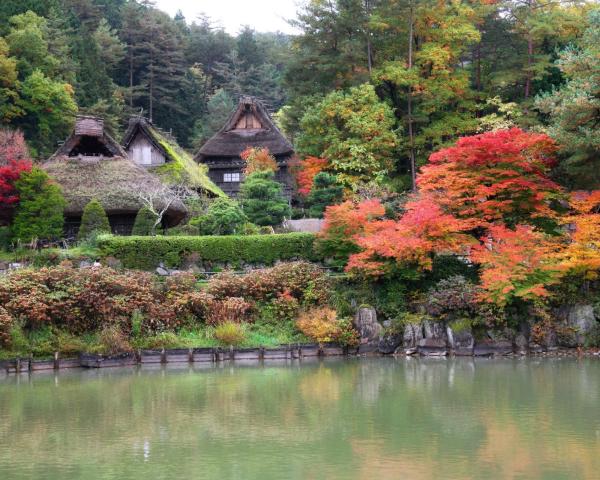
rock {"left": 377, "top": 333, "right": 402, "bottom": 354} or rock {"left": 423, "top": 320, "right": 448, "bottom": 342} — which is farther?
rock {"left": 377, "top": 333, "right": 402, "bottom": 354}

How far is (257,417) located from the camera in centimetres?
1628

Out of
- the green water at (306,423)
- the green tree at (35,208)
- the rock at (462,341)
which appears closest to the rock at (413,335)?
the rock at (462,341)

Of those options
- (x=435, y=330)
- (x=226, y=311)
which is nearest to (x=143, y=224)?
(x=226, y=311)

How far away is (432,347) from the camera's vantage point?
1030 inches

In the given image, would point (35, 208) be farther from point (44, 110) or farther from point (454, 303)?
point (454, 303)

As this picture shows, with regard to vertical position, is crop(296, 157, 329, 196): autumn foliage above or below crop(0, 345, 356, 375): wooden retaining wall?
above

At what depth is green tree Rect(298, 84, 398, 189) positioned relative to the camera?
36312 mm

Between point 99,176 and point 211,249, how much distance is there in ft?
23.6

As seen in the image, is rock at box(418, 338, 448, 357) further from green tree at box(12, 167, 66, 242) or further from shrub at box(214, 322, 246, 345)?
green tree at box(12, 167, 66, 242)

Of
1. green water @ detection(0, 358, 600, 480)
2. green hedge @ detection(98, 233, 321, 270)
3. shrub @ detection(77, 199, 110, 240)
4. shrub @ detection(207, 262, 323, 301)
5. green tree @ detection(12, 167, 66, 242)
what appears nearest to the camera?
green water @ detection(0, 358, 600, 480)

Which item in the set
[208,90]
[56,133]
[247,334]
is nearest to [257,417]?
[247,334]

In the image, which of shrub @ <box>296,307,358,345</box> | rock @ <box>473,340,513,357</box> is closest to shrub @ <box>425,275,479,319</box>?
rock @ <box>473,340,513,357</box>

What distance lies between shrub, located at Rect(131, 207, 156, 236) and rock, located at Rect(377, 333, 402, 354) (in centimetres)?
1119

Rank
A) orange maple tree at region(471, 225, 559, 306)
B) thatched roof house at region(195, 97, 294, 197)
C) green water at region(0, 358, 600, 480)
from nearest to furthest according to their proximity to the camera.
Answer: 1. green water at region(0, 358, 600, 480)
2. orange maple tree at region(471, 225, 559, 306)
3. thatched roof house at region(195, 97, 294, 197)
